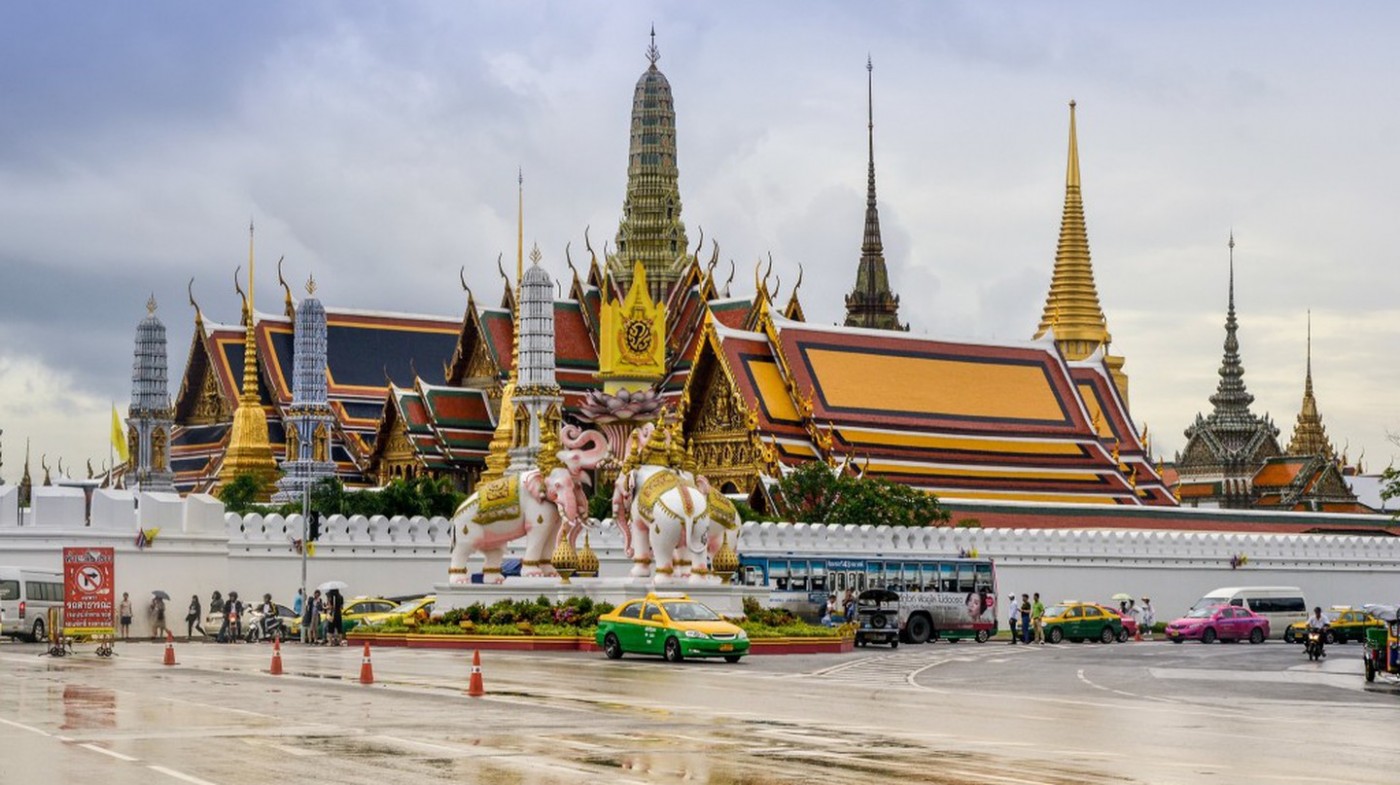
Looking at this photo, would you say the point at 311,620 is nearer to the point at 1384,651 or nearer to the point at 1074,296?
the point at 1384,651

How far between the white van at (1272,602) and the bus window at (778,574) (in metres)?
8.63

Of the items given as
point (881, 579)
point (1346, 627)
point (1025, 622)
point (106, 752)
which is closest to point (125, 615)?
point (881, 579)

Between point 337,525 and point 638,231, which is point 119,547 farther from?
point 638,231

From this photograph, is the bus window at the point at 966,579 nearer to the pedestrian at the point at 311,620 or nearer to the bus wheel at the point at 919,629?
the bus wheel at the point at 919,629

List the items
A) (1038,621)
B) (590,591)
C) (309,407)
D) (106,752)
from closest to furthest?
(106,752), (590,591), (1038,621), (309,407)

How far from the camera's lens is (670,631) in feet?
108

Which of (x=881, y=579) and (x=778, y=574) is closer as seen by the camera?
(x=778, y=574)

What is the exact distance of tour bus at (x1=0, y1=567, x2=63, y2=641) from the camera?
39.7 metres

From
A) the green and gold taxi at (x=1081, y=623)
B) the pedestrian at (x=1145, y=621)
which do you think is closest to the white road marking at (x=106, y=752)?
the green and gold taxi at (x=1081, y=623)

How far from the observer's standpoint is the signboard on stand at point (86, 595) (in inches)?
1407

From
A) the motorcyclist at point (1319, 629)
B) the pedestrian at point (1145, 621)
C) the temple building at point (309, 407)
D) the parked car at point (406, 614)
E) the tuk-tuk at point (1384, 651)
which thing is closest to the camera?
the tuk-tuk at point (1384, 651)

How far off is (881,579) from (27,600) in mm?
18630

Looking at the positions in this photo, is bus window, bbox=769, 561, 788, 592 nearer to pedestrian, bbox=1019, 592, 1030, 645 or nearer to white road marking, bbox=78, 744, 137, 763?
pedestrian, bbox=1019, 592, 1030, 645

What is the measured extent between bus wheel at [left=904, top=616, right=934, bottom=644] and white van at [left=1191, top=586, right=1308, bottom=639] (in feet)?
22.8
